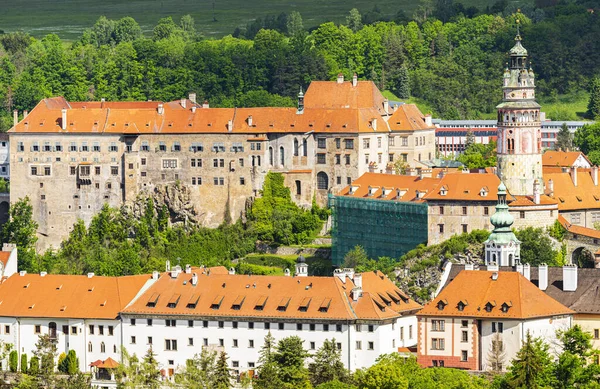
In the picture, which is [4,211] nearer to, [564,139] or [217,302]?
[564,139]

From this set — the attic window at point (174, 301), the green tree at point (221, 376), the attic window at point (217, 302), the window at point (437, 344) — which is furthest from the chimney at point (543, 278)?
the attic window at point (174, 301)

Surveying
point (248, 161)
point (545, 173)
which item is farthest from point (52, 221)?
point (545, 173)

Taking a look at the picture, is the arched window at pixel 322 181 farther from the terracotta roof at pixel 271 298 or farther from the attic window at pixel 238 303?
the attic window at pixel 238 303

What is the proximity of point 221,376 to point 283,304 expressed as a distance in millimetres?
7066

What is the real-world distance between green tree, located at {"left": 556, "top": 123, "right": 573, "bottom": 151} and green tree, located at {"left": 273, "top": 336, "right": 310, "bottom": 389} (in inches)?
2731

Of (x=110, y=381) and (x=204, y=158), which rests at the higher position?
(x=204, y=158)

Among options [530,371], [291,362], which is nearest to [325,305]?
[291,362]

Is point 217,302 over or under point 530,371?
over

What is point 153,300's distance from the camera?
120 metres

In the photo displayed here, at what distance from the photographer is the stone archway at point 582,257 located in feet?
435

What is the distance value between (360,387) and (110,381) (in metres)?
16.4

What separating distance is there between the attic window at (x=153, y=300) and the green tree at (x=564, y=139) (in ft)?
210

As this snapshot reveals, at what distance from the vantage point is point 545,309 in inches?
4390

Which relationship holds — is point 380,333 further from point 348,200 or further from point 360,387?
point 348,200
